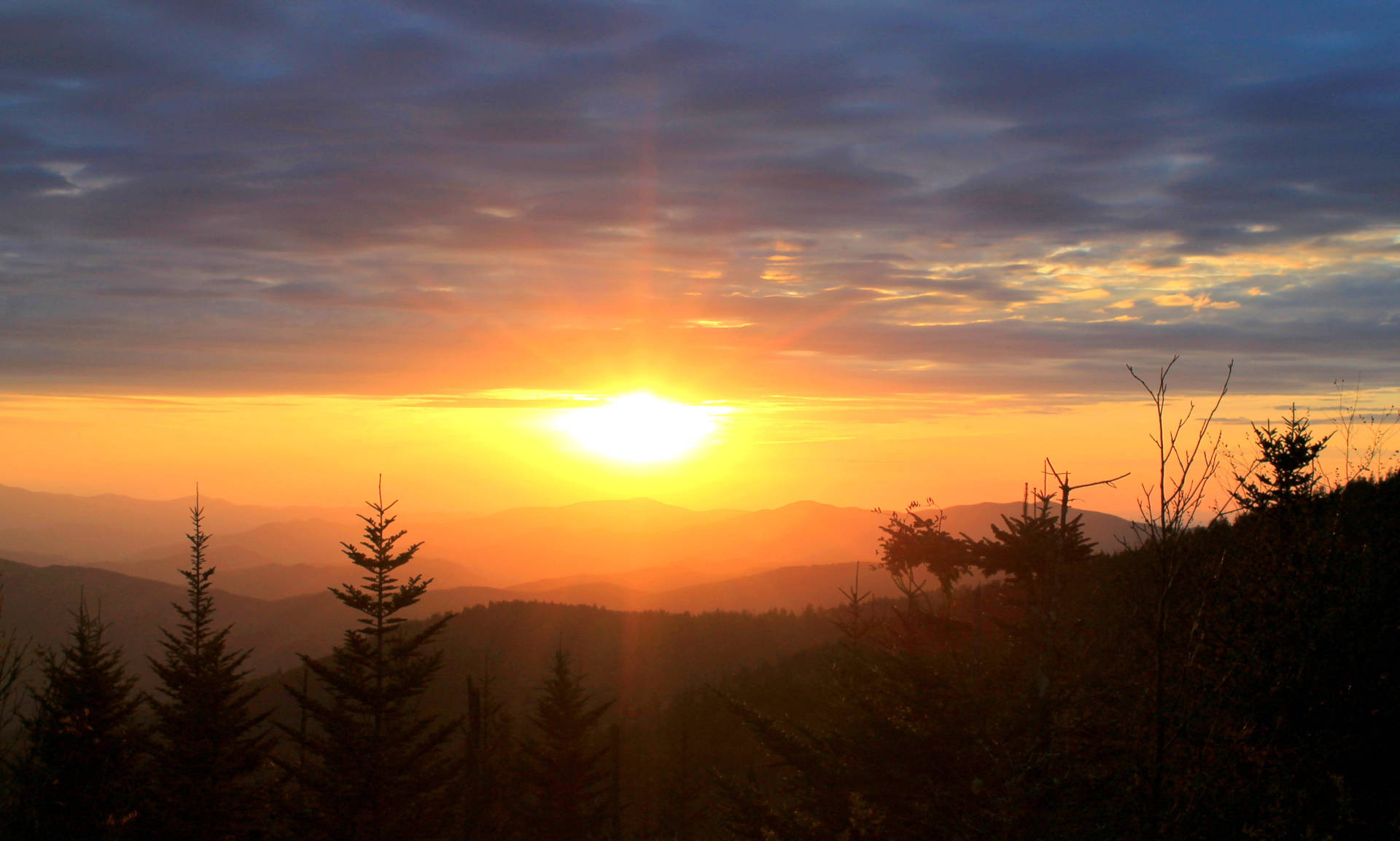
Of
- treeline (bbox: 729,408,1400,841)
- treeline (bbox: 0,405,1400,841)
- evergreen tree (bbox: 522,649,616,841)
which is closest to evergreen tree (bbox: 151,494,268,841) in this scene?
treeline (bbox: 0,405,1400,841)

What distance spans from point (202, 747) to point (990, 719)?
25.7m

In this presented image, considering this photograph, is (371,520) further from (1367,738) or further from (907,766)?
(1367,738)

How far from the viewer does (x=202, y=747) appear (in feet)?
85.2

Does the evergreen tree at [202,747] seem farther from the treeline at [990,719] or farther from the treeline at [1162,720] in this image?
the treeline at [1162,720]

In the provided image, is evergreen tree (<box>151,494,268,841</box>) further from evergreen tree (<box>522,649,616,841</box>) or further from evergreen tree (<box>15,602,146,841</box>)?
evergreen tree (<box>522,649,616,841</box>)

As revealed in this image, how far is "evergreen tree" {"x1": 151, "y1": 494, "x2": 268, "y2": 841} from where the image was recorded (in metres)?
25.0

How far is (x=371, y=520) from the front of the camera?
2375cm

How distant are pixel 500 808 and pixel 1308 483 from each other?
110 feet

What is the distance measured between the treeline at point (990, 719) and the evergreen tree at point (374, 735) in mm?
80

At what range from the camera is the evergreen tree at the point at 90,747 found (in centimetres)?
1403

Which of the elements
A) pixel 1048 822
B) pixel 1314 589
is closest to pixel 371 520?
pixel 1048 822

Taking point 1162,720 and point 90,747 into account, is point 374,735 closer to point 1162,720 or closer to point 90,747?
point 90,747

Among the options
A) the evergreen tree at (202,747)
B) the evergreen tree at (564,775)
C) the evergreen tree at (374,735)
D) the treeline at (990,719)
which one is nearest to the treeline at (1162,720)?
the treeline at (990,719)

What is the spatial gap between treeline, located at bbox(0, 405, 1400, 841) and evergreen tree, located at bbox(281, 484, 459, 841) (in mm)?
80
